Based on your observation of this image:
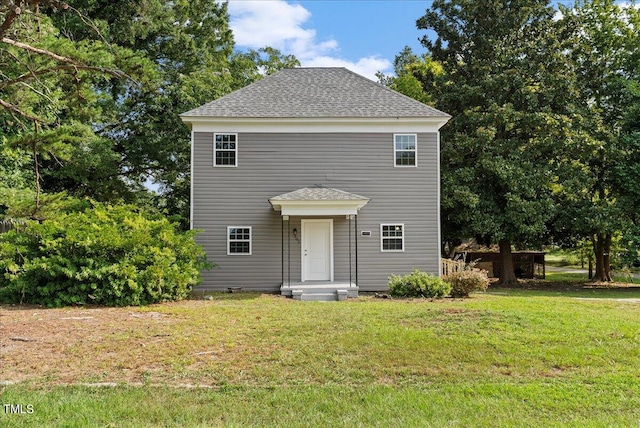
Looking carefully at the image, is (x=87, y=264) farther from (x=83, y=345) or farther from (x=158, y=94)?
(x=158, y=94)

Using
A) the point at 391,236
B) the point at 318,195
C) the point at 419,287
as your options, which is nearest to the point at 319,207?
the point at 318,195

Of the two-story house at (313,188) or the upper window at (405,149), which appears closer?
the two-story house at (313,188)

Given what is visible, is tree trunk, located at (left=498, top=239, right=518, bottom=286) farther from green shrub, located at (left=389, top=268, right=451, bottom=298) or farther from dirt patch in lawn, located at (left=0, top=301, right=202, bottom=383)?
dirt patch in lawn, located at (left=0, top=301, right=202, bottom=383)

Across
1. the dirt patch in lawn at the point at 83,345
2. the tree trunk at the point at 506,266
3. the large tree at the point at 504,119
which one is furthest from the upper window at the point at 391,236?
the dirt patch in lawn at the point at 83,345

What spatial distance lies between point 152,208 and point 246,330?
15.6 m

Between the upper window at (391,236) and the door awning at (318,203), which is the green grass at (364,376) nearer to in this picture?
the door awning at (318,203)

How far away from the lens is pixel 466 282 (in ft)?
41.2

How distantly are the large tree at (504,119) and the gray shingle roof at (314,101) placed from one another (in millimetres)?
4592

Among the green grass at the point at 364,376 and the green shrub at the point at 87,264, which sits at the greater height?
the green shrub at the point at 87,264

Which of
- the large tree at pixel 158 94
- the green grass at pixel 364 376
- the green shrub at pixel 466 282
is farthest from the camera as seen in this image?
the large tree at pixel 158 94

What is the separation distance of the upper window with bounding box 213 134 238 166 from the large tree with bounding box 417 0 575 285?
8767 mm

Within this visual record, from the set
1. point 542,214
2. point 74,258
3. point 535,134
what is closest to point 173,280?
point 74,258

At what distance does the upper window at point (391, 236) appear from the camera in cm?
1477

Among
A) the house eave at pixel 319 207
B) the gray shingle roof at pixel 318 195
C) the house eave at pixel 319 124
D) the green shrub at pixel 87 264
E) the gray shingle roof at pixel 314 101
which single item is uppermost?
the gray shingle roof at pixel 314 101
